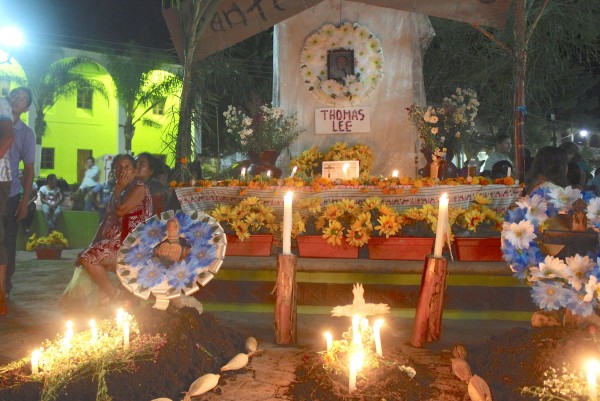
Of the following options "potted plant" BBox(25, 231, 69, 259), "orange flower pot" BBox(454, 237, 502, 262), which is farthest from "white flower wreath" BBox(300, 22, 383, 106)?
"potted plant" BBox(25, 231, 69, 259)

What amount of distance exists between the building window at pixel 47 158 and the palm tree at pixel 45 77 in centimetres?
487

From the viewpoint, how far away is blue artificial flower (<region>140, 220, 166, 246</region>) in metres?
4.83

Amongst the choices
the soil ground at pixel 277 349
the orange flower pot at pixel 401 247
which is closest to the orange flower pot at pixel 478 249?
the orange flower pot at pixel 401 247

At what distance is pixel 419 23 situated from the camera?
33.8 feet

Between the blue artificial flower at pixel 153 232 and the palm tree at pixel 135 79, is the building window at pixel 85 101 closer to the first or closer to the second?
the palm tree at pixel 135 79

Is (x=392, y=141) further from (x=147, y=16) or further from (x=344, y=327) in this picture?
(x=147, y=16)

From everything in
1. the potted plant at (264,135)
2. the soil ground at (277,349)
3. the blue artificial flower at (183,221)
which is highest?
the potted plant at (264,135)

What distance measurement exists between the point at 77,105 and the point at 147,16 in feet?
20.1

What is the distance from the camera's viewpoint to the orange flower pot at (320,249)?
6234 mm

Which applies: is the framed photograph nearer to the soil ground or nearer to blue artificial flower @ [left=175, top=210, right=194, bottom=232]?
the soil ground

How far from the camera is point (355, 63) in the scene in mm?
10180

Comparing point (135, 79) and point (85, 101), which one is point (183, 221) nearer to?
point (135, 79)

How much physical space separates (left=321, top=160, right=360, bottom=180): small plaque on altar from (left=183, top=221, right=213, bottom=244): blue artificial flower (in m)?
4.23

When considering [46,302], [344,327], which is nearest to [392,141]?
[344,327]
